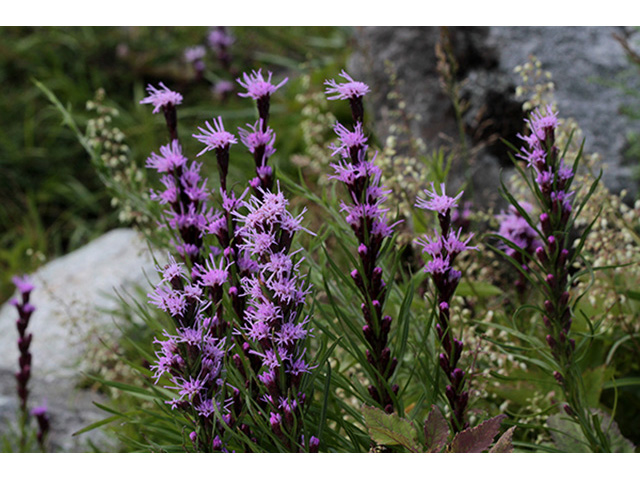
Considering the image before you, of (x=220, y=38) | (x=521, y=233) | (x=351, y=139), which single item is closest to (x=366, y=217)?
(x=351, y=139)

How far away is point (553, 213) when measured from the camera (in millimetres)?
830

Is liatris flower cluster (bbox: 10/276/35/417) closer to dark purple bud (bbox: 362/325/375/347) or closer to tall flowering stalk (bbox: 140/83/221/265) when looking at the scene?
tall flowering stalk (bbox: 140/83/221/265)

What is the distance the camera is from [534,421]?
1.25 m

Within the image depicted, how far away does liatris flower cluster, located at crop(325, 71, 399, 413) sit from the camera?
2.54 feet

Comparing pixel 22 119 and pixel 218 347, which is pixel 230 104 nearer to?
pixel 22 119

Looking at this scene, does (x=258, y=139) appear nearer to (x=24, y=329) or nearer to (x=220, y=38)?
(x=24, y=329)

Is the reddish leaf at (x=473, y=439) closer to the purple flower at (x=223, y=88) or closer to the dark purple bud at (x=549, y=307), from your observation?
the dark purple bud at (x=549, y=307)

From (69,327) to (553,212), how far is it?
2007mm

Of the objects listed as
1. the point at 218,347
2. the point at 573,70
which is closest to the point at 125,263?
the point at 573,70

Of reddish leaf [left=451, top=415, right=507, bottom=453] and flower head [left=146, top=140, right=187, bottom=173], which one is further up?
flower head [left=146, top=140, right=187, bottom=173]

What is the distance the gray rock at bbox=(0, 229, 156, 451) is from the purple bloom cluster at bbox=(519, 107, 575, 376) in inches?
48.6

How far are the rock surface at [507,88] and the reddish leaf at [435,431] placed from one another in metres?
1.21

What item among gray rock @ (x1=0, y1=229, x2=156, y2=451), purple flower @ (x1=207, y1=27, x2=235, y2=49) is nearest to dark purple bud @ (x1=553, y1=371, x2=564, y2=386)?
gray rock @ (x1=0, y1=229, x2=156, y2=451)
